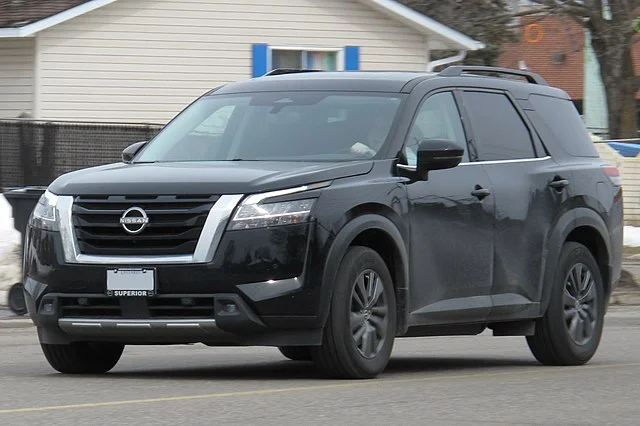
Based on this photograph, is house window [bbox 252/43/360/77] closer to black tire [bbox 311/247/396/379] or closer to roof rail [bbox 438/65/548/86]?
roof rail [bbox 438/65/548/86]

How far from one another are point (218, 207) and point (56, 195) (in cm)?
111

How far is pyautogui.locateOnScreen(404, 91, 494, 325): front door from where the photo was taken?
997cm

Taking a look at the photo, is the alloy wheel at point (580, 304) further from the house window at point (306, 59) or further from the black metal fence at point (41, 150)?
the house window at point (306, 59)

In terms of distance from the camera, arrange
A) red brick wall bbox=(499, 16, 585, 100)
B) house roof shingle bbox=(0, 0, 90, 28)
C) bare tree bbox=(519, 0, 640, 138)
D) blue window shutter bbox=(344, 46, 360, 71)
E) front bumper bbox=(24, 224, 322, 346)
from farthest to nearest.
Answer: red brick wall bbox=(499, 16, 585, 100) < bare tree bbox=(519, 0, 640, 138) < blue window shutter bbox=(344, 46, 360, 71) < house roof shingle bbox=(0, 0, 90, 28) < front bumper bbox=(24, 224, 322, 346)

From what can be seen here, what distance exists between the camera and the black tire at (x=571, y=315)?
36.8 feet

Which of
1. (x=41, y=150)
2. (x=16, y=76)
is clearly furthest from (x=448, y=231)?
(x=16, y=76)

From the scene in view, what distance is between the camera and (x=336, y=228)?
923 centimetres

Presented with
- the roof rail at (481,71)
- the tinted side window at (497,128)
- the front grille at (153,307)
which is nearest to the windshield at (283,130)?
the roof rail at (481,71)

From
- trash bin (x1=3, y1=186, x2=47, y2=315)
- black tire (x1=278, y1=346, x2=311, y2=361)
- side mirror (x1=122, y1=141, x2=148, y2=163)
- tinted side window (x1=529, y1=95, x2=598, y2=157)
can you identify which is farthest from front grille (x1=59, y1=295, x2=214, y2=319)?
trash bin (x1=3, y1=186, x2=47, y2=315)

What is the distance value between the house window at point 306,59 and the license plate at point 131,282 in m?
20.3

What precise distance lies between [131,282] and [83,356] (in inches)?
41.6

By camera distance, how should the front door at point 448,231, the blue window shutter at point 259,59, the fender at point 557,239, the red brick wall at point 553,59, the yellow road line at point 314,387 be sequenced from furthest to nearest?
the red brick wall at point 553,59 < the blue window shutter at point 259,59 < the fender at point 557,239 < the front door at point 448,231 < the yellow road line at point 314,387

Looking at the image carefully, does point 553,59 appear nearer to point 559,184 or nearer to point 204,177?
point 559,184

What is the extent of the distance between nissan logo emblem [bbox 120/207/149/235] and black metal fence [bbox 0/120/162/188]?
15392 millimetres
